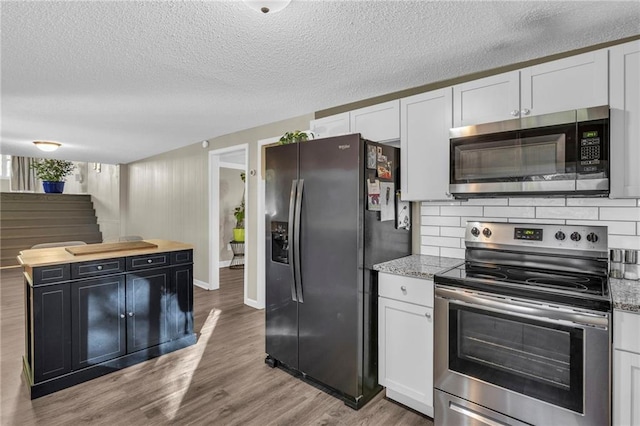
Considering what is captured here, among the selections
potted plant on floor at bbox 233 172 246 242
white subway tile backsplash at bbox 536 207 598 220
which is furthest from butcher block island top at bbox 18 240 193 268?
potted plant on floor at bbox 233 172 246 242

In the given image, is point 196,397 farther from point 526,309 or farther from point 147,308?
point 526,309

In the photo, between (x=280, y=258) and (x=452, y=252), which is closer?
(x=452, y=252)

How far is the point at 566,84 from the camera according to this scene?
1.95 m

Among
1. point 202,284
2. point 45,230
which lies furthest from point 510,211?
point 45,230

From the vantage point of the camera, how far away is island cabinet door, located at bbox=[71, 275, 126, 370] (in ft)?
8.57

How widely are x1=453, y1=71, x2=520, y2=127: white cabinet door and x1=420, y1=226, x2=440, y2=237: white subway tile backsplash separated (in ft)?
2.69

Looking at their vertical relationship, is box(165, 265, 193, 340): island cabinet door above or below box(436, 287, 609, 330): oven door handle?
below

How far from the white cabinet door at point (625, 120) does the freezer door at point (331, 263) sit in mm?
1368

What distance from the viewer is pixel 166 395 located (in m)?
2.46

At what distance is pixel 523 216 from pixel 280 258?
176cm

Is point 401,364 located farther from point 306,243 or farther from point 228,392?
point 228,392

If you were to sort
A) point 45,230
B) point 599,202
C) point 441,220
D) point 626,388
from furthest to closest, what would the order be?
1. point 45,230
2. point 441,220
3. point 599,202
4. point 626,388

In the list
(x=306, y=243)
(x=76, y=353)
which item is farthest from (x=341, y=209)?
(x=76, y=353)

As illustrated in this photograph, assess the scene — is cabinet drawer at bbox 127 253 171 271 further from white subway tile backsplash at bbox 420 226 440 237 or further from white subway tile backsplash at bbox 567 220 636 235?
white subway tile backsplash at bbox 567 220 636 235
